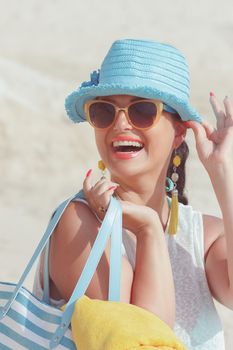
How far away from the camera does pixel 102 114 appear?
2.55 metres

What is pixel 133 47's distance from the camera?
261 centimetres

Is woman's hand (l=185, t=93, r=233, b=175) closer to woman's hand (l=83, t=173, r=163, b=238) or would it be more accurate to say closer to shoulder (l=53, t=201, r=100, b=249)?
woman's hand (l=83, t=173, r=163, b=238)

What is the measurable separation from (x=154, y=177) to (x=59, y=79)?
928 cm

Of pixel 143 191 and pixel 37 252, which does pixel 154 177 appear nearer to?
pixel 143 191

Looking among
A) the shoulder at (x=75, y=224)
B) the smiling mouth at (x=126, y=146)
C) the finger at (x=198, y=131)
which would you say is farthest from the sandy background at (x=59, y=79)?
the shoulder at (x=75, y=224)

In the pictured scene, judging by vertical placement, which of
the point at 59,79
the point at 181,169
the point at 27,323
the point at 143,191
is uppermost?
the point at 59,79

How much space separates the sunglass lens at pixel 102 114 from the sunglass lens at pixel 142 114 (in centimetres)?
6

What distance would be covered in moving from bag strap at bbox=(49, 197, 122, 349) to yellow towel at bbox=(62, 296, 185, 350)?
48 millimetres

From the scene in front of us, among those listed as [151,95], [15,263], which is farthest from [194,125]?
[15,263]

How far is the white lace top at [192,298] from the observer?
8.51ft

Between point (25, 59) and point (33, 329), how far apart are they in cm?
1107

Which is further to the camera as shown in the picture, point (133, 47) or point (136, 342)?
point (133, 47)

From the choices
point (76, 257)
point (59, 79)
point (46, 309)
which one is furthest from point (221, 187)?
point (59, 79)

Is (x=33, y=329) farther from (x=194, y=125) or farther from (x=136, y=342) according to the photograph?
(x=194, y=125)
